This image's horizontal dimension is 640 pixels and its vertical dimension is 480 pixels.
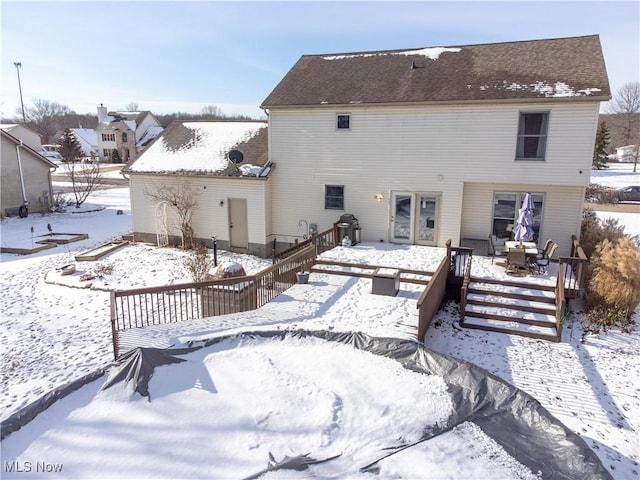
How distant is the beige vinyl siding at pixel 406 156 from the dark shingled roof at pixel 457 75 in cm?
39

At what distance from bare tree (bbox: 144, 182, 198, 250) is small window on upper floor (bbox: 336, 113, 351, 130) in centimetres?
689

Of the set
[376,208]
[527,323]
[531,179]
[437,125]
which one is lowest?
[527,323]

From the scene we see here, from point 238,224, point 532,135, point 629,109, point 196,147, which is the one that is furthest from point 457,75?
point 629,109

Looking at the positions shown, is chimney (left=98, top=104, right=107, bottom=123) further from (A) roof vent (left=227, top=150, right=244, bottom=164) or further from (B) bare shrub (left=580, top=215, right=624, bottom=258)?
(B) bare shrub (left=580, top=215, right=624, bottom=258)

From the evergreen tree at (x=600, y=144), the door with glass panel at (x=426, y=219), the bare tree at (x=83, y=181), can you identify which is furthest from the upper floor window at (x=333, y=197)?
the evergreen tree at (x=600, y=144)

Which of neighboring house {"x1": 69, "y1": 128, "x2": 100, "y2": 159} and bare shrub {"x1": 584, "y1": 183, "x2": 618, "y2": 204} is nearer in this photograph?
bare shrub {"x1": 584, "y1": 183, "x2": 618, "y2": 204}

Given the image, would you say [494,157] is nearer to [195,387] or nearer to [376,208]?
[376,208]

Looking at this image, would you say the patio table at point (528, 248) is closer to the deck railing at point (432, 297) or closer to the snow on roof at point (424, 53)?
the deck railing at point (432, 297)

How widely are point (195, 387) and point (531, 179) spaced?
39.7 feet

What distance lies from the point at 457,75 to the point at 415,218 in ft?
17.7

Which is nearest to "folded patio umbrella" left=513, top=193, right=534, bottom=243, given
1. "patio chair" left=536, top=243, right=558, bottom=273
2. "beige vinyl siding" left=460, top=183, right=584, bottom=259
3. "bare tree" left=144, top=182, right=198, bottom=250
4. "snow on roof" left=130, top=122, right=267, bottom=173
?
"patio chair" left=536, top=243, right=558, bottom=273

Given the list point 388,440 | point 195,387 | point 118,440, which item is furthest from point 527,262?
point 118,440

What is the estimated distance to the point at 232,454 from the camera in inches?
199

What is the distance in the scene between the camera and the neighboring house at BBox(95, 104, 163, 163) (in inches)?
2511
